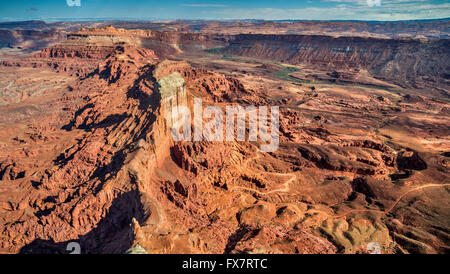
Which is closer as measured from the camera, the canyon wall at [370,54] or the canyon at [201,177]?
the canyon at [201,177]

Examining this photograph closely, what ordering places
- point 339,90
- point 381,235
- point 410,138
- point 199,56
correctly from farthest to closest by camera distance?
point 199,56 → point 339,90 → point 410,138 → point 381,235

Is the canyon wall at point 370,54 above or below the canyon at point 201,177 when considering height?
above

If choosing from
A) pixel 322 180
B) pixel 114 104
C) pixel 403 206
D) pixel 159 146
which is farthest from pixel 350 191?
pixel 114 104

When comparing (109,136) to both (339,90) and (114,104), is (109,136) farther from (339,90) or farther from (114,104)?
(339,90)

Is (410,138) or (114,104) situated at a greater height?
(114,104)

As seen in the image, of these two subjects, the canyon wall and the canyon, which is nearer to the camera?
the canyon

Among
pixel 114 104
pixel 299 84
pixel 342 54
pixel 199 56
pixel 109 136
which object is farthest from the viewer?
pixel 199 56

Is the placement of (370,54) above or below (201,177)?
above

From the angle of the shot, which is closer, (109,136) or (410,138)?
(109,136)

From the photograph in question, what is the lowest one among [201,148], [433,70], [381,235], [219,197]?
[381,235]

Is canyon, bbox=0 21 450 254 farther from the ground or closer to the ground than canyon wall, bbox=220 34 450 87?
closer to the ground

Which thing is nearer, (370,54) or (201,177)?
(201,177)
